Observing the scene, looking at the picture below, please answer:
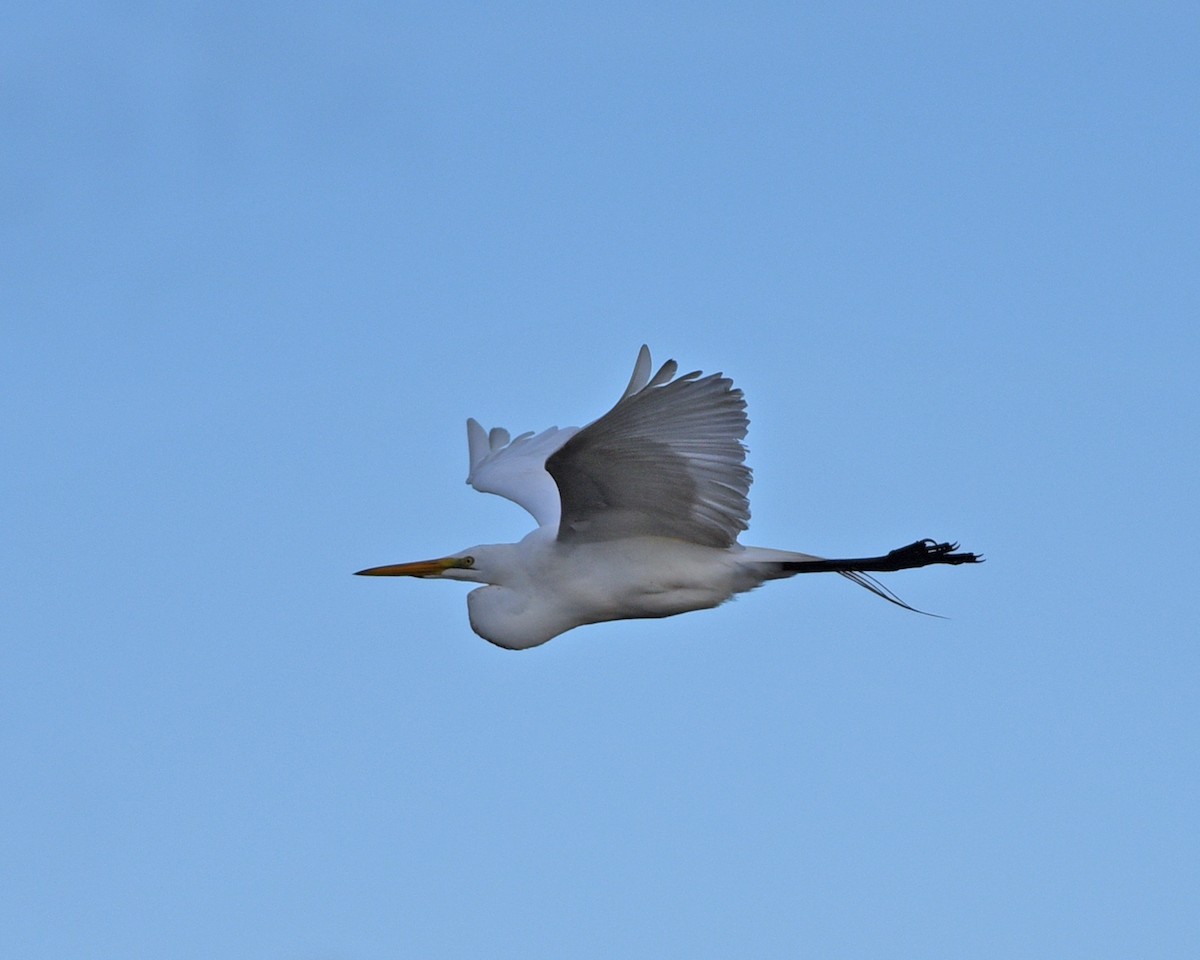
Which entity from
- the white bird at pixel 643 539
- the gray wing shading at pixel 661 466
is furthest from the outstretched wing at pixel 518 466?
the gray wing shading at pixel 661 466

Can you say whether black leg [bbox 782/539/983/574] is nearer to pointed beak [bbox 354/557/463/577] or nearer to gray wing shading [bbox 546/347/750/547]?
gray wing shading [bbox 546/347/750/547]

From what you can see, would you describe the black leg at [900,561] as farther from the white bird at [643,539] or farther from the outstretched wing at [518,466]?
the outstretched wing at [518,466]

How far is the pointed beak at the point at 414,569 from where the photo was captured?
997 cm

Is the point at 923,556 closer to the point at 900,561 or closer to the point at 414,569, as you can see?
the point at 900,561

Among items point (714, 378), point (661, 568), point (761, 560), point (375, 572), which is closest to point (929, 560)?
point (761, 560)

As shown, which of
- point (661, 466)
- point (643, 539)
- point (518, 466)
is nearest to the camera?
point (661, 466)

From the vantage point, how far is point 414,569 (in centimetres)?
1017

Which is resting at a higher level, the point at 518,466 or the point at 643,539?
the point at 518,466

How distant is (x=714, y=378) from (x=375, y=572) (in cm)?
338

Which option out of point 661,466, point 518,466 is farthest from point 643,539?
point 518,466

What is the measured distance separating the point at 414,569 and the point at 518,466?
59.1 inches

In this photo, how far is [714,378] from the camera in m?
7.74

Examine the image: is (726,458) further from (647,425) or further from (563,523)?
(563,523)

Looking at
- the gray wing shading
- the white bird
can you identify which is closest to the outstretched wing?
the white bird
